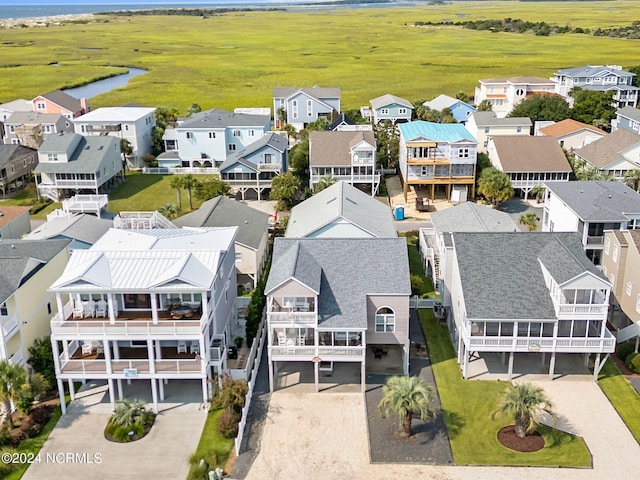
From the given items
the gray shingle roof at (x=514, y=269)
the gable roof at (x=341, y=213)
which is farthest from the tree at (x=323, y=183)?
the gray shingle roof at (x=514, y=269)

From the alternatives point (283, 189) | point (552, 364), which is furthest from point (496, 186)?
point (552, 364)

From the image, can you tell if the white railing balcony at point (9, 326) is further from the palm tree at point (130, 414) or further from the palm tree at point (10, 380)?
the palm tree at point (130, 414)

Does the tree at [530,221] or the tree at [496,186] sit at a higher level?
the tree at [496,186]

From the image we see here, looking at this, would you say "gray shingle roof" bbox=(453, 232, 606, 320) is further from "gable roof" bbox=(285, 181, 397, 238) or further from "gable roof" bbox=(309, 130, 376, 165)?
"gable roof" bbox=(309, 130, 376, 165)

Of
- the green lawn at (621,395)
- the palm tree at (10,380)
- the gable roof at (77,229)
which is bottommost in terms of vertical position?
the green lawn at (621,395)

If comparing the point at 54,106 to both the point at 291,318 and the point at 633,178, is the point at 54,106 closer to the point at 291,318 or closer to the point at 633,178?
the point at 291,318

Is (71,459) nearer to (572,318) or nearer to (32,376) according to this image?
(32,376)

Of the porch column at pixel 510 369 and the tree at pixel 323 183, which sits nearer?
the porch column at pixel 510 369
